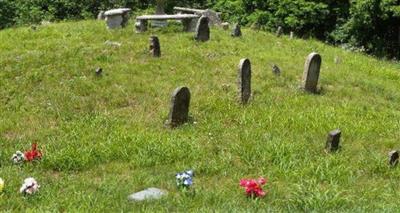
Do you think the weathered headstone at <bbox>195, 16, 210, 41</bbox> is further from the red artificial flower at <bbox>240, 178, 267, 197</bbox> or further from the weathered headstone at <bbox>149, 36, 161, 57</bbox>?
the red artificial flower at <bbox>240, 178, 267, 197</bbox>

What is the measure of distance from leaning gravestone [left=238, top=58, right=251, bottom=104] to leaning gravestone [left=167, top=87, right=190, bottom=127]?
1719 millimetres

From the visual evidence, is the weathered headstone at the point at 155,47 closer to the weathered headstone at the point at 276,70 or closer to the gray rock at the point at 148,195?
the weathered headstone at the point at 276,70

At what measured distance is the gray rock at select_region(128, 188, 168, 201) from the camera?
766 cm

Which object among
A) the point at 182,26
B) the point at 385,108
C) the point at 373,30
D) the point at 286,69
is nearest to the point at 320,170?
the point at 385,108

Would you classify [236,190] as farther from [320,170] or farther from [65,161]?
[65,161]

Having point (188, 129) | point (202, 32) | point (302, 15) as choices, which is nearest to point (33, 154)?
point (188, 129)

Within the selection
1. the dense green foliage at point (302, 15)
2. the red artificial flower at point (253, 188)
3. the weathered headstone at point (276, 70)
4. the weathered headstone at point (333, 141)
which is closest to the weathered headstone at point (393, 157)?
the weathered headstone at point (333, 141)

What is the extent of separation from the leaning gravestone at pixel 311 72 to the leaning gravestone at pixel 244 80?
1717mm

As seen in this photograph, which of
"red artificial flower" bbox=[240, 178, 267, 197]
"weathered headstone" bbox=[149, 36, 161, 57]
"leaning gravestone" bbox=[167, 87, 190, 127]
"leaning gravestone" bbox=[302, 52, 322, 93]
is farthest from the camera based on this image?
"weathered headstone" bbox=[149, 36, 161, 57]

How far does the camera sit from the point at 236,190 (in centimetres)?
809

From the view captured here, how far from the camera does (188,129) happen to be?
10.8 meters

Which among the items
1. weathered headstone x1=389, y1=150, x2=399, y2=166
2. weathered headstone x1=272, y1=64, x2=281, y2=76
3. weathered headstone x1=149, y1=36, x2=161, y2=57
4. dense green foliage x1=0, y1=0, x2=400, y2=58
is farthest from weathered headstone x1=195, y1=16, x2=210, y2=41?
dense green foliage x1=0, y1=0, x2=400, y2=58

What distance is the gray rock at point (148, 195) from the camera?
7.66 meters

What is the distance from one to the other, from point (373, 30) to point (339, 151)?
21499 millimetres
